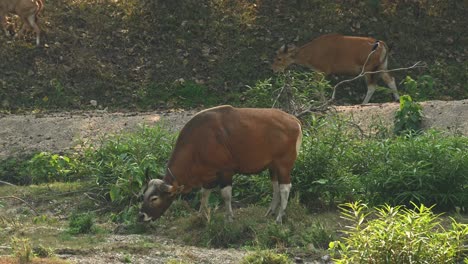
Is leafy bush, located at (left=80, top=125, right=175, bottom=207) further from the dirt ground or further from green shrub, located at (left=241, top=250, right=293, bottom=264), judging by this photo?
green shrub, located at (left=241, top=250, right=293, bottom=264)

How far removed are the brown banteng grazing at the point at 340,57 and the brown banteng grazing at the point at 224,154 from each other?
7703 mm

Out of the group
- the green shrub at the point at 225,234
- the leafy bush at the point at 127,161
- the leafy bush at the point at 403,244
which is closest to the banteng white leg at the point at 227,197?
the green shrub at the point at 225,234

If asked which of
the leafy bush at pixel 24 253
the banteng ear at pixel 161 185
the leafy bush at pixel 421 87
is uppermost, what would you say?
the leafy bush at pixel 24 253

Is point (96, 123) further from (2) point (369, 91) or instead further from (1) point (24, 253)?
(1) point (24, 253)

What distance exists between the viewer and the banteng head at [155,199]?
480 inches

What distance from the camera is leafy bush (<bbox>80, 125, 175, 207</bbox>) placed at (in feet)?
43.9

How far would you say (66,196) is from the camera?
14.1 m

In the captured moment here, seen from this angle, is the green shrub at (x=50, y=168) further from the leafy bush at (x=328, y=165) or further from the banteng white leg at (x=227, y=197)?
the leafy bush at (x=328, y=165)

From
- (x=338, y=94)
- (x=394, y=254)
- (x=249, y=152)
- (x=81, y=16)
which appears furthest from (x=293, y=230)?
(x=81, y=16)

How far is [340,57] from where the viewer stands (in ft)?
67.7

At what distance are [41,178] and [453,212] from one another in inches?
242

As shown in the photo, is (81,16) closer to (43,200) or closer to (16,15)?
(16,15)

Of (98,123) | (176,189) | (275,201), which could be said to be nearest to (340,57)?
(98,123)

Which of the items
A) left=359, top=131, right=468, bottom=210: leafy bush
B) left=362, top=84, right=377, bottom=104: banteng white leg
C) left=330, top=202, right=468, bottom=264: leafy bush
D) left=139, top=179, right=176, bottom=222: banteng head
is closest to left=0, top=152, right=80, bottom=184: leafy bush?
left=139, top=179, right=176, bottom=222: banteng head
